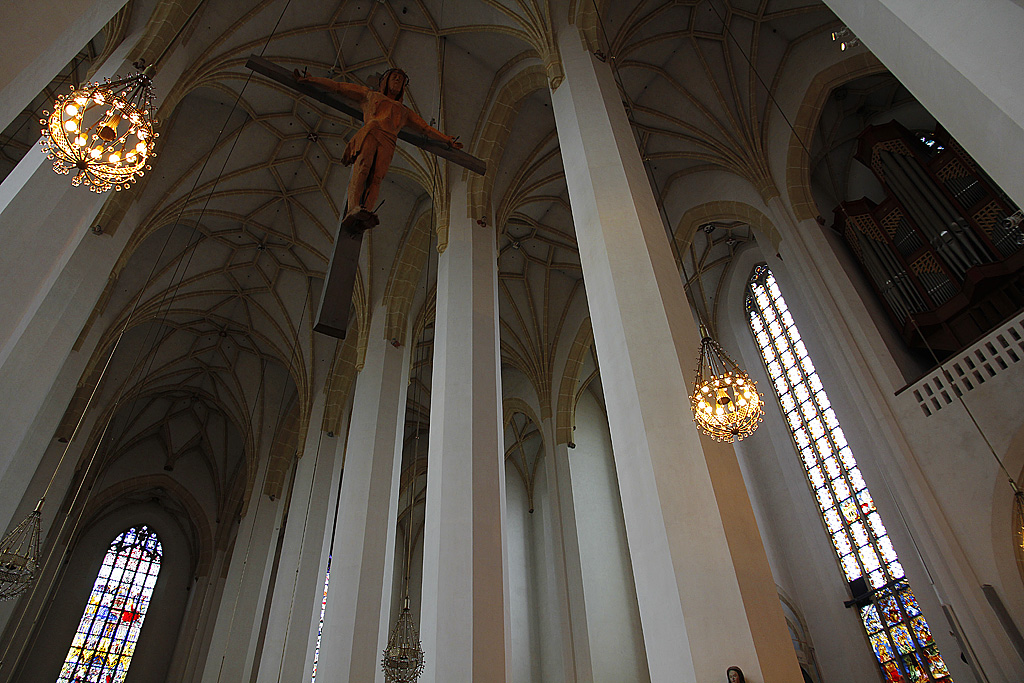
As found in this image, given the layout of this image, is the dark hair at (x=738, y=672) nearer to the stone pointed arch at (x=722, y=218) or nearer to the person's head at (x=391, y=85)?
the person's head at (x=391, y=85)

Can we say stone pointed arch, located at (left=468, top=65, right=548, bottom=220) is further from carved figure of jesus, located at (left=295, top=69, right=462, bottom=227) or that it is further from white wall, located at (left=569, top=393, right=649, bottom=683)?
white wall, located at (left=569, top=393, right=649, bottom=683)

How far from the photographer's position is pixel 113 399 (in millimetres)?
15500

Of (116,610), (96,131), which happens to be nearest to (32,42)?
(96,131)

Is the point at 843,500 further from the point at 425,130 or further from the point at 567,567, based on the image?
the point at 425,130

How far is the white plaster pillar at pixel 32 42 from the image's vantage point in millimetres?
3176

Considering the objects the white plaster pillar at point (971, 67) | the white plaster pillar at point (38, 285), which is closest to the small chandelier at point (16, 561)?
the white plaster pillar at point (38, 285)

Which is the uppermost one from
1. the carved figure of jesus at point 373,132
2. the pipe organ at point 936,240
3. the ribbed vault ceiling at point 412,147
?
the ribbed vault ceiling at point 412,147

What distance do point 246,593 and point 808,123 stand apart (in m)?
15.7

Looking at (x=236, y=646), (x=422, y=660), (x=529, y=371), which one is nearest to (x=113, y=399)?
(x=236, y=646)

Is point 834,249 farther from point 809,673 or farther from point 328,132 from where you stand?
point 328,132

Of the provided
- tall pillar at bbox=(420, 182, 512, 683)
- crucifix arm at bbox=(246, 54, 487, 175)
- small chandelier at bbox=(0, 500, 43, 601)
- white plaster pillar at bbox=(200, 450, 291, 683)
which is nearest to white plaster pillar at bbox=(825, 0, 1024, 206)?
crucifix arm at bbox=(246, 54, 487, 175)

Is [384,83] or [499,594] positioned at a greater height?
[384,83]

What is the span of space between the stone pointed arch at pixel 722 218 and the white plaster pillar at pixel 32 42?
9393 mm

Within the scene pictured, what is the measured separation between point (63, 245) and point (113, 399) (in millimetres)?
12097
